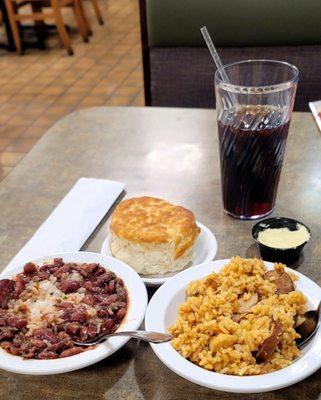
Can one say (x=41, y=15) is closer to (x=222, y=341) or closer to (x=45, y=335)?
(x=45, y=335)

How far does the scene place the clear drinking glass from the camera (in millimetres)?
1117

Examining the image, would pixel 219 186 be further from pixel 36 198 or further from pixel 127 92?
pixel 127 92

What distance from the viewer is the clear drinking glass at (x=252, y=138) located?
1.12 m

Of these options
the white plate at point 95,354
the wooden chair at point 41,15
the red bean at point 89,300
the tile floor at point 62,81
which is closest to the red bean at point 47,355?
the white plate at point 95,354

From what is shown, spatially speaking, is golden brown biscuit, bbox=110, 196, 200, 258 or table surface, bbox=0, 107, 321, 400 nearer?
table surface, bbox=0, 107, 321, 400

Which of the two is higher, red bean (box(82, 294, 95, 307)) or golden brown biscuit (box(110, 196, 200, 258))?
golden brown biscuit (box(110, 196, 200, 258))

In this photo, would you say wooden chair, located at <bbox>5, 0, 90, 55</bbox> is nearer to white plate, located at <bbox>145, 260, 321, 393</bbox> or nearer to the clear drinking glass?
the clear drinking glass

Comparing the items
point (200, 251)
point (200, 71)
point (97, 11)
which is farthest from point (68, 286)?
point (97, 11)

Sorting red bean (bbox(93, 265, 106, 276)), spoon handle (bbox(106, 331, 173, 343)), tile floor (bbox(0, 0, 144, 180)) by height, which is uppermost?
spoon handle (bbox(106, 331, 173, 343))

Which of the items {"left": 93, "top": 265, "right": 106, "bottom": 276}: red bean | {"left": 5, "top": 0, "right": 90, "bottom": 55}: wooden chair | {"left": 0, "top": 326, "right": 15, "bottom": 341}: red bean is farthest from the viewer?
{"left": 5, "top": 0, "right": 90, "bottom": 55}: wooden chair

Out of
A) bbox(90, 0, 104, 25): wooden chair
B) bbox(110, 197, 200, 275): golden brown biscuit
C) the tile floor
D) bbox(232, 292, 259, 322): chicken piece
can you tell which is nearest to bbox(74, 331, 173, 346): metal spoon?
bbox(232, 292, 259, 322): chicken piece

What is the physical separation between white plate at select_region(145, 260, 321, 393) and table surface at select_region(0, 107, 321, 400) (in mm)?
58

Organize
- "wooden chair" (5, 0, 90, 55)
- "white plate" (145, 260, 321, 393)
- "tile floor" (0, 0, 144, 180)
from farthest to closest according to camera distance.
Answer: "wooden chair" (5, 0, 90, 55)
"tile floor" (0, 0, 144, 180)
"white plate" (145, 260, 321, 393)

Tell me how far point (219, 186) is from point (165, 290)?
0.48 metres
